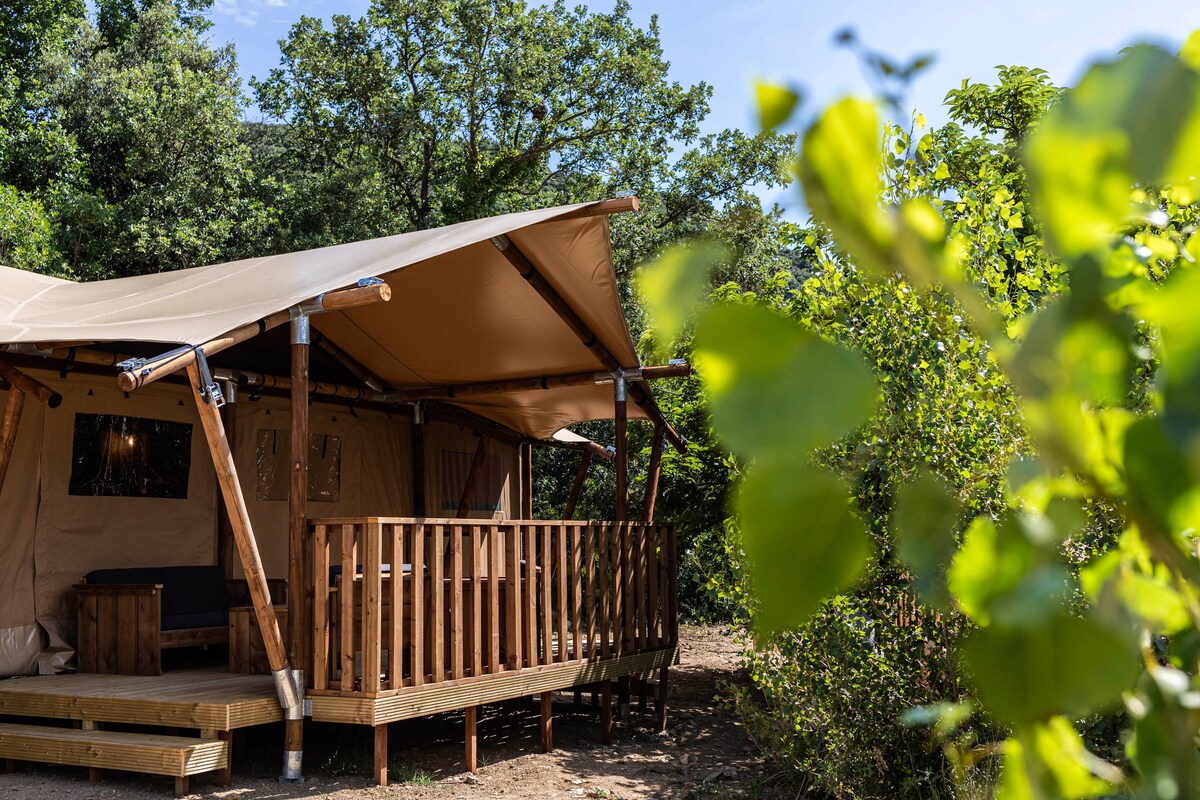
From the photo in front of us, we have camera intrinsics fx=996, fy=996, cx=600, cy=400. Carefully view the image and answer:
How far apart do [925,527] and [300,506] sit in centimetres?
507

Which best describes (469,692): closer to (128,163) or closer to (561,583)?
(561,583)

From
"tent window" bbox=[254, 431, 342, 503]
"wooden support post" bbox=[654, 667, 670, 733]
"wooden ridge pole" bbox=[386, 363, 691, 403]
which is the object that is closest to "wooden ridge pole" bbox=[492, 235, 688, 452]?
"wooden ridge pole" bbox=[386, 363, 691, 403]

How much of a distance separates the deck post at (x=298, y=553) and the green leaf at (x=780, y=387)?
4976mm

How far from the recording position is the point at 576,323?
7.02 metres

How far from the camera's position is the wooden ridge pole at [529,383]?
23.8 feet

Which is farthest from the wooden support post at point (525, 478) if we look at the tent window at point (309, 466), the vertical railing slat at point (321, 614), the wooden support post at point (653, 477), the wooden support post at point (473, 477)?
the vertical railing slat at point (321, 614)

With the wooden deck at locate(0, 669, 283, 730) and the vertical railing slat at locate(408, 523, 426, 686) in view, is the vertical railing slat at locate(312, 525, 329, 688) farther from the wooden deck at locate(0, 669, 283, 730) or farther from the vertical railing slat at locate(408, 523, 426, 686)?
the vertical railing slat at locate(408, 523, 426, 686)

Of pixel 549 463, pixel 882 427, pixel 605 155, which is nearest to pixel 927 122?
pixel 882 427

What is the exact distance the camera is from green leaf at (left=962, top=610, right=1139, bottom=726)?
0.73ft

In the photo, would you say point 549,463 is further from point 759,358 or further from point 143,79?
point 759,358

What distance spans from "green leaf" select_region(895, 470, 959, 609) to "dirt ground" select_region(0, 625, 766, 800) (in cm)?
485

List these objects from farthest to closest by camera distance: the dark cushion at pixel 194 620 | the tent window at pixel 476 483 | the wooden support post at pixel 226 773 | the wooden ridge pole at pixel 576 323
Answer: the tent window at pixel 476 483, the dark cushion at pixel 194 620, the wooden ridge pole at pixel 576 323, the wooden support post at pixel 226 773

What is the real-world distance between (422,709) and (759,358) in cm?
520

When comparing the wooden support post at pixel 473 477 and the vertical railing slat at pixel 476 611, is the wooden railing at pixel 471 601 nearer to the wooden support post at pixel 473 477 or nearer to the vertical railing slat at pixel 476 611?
the vertical railing slat at pixel 476 611
